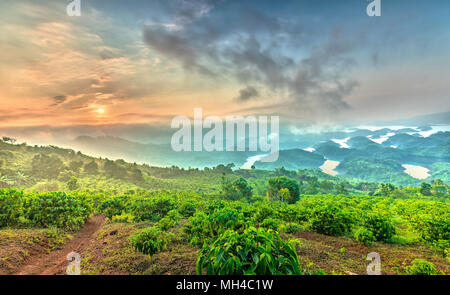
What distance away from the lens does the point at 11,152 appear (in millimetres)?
66500

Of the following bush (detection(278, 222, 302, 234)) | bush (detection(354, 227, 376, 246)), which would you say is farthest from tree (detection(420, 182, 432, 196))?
bush (detection(278, 222, 302, 234))

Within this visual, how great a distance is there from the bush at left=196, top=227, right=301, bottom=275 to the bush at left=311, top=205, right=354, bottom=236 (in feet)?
25.3

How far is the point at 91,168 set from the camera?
65.5 m

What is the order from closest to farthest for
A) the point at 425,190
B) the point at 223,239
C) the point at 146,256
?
the point at 223,239, the point at 146,256, the point at 425,190

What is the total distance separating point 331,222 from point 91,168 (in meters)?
77.9

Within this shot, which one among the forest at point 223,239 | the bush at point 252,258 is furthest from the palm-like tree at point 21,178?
the bush at point 252,258

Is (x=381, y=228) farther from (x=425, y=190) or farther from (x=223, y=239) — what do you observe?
(x=425, y=190)

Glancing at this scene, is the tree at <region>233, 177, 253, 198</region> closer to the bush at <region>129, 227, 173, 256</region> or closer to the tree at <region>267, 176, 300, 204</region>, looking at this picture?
the tree at <region>267, 176, 300, 204</region>

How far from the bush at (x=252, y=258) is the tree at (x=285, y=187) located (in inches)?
1069

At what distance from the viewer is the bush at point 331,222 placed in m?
9.10

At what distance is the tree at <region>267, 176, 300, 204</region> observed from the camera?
29062mm

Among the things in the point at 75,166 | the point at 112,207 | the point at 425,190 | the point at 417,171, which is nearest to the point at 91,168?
the point at 75,166

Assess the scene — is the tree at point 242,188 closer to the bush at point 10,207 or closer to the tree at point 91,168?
the bush at point 10,207

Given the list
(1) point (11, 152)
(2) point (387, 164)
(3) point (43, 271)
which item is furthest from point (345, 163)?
(1) point (11, 152)
